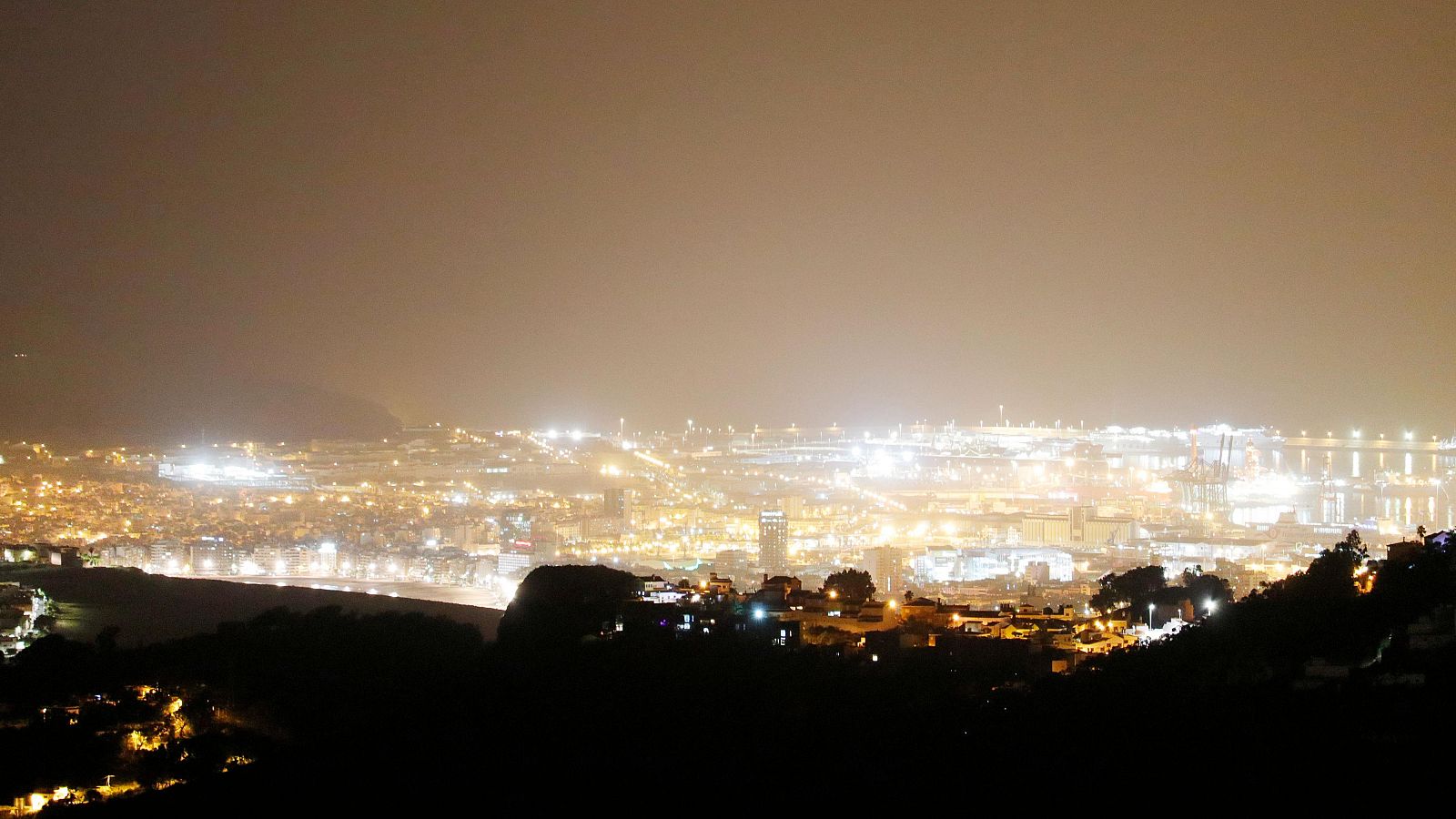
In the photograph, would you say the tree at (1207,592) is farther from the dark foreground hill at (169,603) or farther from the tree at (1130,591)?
the dark foreground hill at (169,603)

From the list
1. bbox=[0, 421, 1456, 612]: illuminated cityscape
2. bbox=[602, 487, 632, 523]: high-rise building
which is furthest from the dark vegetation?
bbox=[602, 487, 632, 523]: high-rise building

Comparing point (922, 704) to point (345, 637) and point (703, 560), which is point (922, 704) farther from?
point (703, 560)

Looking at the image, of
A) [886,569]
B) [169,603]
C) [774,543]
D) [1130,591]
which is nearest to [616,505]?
[774,543]

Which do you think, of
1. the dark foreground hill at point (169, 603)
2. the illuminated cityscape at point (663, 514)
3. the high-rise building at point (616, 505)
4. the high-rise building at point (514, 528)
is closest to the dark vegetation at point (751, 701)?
the dark foreground hill at point (169, 603)

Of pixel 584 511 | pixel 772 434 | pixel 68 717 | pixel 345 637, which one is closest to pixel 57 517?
pixel 584 511

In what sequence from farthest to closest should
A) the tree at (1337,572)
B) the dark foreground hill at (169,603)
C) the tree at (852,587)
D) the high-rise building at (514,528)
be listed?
the high-rise building at (514,528) < the tree at (852,587) < the dark foreground hill at (169,603) < the tree at (1337,572)

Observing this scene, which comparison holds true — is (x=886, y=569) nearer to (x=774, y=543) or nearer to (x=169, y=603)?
(x=774, y=543)
